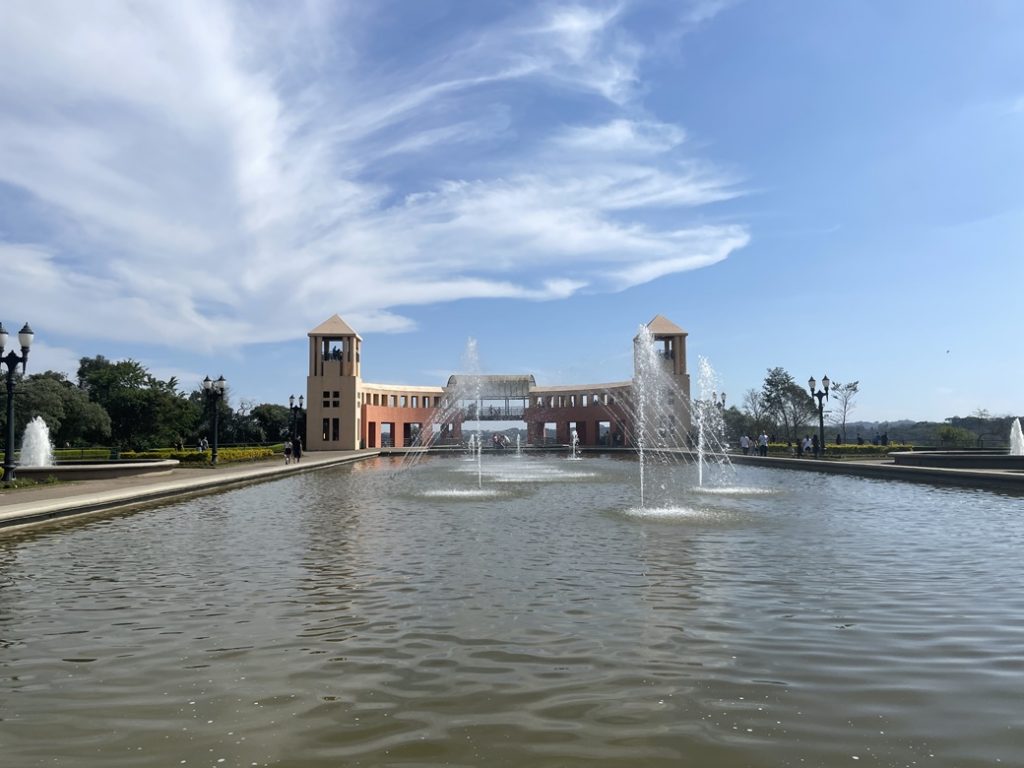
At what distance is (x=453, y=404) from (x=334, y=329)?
13.3 metres

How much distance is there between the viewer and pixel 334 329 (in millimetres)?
55094

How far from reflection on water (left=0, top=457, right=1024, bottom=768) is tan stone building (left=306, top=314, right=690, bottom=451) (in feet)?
125

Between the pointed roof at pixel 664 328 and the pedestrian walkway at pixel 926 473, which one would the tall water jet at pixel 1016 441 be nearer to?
the pedestrian walkway at pixel 926 473

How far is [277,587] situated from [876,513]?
10765 millimetres

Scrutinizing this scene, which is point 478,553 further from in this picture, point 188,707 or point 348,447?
point 348,447

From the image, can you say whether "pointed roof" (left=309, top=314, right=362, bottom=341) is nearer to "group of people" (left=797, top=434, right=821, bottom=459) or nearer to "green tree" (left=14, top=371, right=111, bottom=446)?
"green tree" (left=14, top=371, right=111, bottom=446)

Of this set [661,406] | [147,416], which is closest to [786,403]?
[661,406]

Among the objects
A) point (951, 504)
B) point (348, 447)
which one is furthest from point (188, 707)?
point (348, 447)

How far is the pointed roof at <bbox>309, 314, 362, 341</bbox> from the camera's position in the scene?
54.7m

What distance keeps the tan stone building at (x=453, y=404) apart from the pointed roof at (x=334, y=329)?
76mm

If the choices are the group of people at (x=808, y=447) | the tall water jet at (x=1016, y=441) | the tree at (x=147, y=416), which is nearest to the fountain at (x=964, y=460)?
the group of people at (x=808, y=447)

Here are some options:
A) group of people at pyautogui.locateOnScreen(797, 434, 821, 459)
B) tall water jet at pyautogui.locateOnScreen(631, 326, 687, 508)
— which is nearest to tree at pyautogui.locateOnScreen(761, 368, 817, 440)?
tall water jet at pyautogui.locateOnScreen(631, 326, 687, 508)

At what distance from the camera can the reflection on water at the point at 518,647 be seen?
12.1 ft

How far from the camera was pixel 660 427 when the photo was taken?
5412cm
